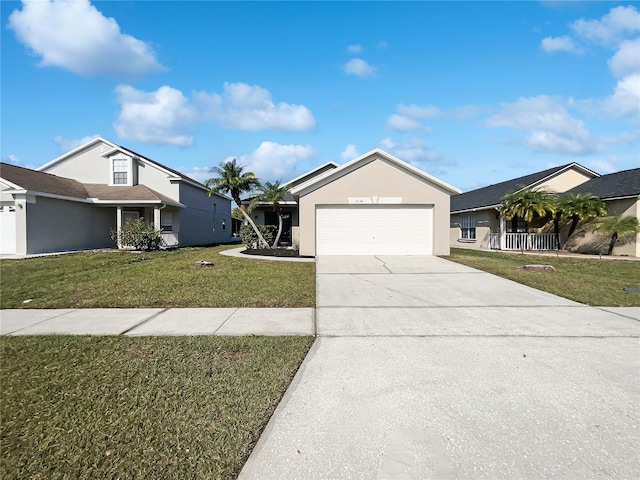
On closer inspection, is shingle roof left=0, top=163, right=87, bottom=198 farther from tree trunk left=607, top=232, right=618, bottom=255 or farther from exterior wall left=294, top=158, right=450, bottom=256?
tree trunk left=607, top=232, right=618, bottom=255

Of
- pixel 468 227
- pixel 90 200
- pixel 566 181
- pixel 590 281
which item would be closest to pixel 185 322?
pixel 590 281

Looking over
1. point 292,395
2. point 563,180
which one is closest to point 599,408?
point 292,395

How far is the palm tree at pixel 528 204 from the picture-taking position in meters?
18.8

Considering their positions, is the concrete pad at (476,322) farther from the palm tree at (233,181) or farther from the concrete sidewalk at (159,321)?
the palm tree at (233,181)

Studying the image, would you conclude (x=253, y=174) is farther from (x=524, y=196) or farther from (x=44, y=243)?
(x=524, y=196)

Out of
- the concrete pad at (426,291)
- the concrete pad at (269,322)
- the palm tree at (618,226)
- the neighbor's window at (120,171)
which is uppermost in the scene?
the neighbor's window at (120,171)

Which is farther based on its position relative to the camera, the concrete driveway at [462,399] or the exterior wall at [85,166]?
the exterior wall at [85,166]

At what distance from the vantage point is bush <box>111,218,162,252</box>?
60.5 ft

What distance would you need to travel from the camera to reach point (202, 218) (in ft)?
85.4

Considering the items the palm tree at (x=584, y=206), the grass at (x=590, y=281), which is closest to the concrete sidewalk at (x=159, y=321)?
the grass at (x=590, y=281)

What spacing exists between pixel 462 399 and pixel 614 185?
2199 cm

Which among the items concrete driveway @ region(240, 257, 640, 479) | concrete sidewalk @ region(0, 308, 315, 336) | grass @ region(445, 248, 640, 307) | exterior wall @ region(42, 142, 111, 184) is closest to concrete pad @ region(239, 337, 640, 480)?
concrete driveway @ region(240, 257, 640, 479)

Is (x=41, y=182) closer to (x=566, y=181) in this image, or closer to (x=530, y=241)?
(x=530, y=241)

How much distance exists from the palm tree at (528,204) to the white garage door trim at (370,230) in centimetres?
666
